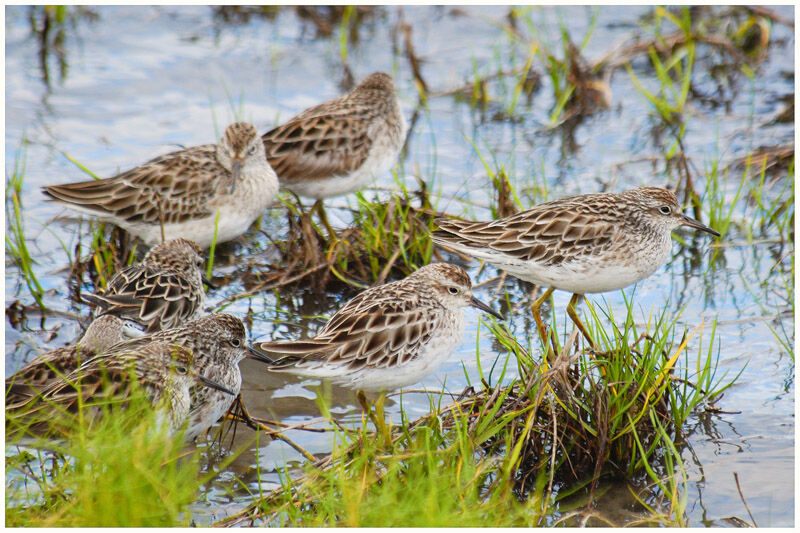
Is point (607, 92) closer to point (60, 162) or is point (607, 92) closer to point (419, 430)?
point (60, 162)

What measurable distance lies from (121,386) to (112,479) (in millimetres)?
1009

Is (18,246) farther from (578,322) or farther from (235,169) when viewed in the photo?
(578,322)

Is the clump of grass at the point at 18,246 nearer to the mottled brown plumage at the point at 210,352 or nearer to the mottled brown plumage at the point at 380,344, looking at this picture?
the mottled brown plumage at the point at 210,352

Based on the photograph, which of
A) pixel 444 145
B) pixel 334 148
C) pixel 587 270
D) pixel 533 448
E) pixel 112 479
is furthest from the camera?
pixel 444 145

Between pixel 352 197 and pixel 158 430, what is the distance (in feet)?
17.5

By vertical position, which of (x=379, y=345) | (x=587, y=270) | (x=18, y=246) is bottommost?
(x=379, y=345)

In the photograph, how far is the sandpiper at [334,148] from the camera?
362 inches

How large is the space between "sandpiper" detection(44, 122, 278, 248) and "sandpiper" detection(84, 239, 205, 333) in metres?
0.87

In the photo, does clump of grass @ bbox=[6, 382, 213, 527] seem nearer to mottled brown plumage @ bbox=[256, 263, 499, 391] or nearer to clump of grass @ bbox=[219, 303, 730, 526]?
clump of grass @ bbox=[219, 303, 730, 526]

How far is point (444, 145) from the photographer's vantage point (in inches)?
454

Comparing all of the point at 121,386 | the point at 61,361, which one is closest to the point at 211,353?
the point at 121,386

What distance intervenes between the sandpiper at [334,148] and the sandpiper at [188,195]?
33cm

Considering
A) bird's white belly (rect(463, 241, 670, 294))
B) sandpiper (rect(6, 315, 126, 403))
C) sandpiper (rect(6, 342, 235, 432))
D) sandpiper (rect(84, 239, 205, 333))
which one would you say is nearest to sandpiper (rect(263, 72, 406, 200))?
sandpiper (rect(84, 239, 205, 333))

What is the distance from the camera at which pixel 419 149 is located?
11547mm
